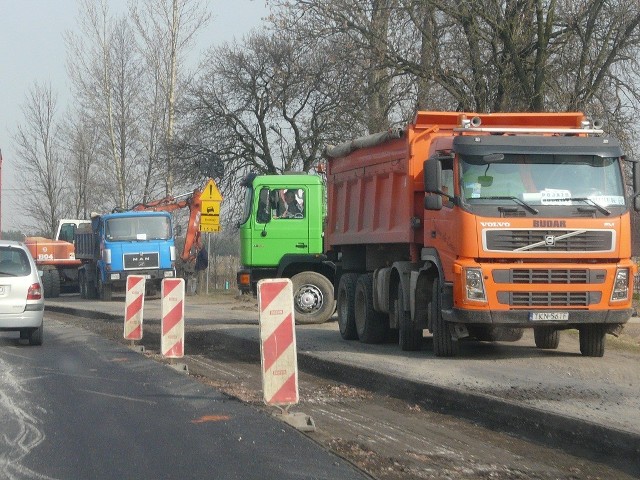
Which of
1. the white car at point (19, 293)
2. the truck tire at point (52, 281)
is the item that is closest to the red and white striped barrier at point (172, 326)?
the white car at point (19, 293)

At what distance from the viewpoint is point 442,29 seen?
2564cm

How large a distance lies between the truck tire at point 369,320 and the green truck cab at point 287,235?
3974mm

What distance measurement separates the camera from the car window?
17234mm

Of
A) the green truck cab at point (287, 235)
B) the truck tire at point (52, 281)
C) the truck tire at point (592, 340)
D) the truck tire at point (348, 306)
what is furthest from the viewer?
the truck tire at point (52, 281)

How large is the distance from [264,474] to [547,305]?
6.74 meters

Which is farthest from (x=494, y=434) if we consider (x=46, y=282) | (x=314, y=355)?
(x=46, y=282)

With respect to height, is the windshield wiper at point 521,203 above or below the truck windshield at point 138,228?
below

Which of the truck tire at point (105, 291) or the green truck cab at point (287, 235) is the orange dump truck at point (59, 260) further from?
the green truck cab at point (287, 235)

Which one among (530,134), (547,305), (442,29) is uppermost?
(442,29)

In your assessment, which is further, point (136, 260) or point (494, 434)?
point (136, 260)

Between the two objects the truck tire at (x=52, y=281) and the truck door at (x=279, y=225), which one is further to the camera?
the truck tire at (x=52, y=281)

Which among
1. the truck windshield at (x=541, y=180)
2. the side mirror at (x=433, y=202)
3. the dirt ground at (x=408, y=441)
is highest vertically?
the truck windshield at (x=541, y=180)

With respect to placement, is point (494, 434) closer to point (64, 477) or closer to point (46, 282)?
point (64, 477)

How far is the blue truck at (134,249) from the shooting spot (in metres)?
35.8
